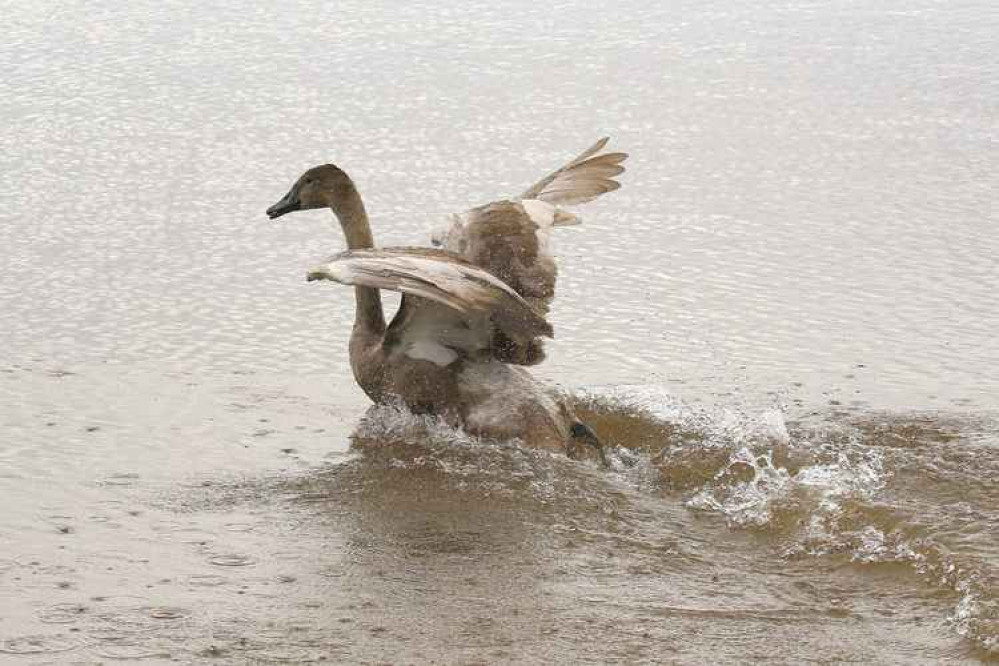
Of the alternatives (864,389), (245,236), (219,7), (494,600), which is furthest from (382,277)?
(219,7)

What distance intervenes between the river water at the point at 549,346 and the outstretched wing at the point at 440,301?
41 centimetres

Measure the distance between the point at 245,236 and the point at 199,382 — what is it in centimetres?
193

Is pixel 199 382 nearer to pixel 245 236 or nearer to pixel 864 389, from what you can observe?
pixel 245 236

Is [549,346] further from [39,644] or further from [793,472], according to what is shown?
[39,644]

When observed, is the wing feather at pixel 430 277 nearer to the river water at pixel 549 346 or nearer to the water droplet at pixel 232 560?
the river water at pixel 549 346

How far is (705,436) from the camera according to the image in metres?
6.91

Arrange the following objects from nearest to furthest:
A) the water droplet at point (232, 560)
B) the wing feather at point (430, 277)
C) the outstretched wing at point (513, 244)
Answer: the water droplet at point (232, 560), the wing feather at point (430, 277), the outstretched wing at point (513, 244)

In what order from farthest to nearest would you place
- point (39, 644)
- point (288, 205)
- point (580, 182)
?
point (580, 182), point (288, 205), point (39, 644)

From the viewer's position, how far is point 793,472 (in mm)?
6617

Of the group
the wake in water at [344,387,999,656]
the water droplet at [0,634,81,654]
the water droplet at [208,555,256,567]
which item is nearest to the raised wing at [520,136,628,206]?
the wake in water at [344,387,999,656]

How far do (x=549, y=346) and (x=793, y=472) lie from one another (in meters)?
1.62

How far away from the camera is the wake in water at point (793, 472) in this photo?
5688mm

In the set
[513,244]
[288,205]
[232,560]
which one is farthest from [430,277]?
[288,205]

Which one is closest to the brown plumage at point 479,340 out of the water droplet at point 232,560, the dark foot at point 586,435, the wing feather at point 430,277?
the dark foot at point 586,435
